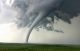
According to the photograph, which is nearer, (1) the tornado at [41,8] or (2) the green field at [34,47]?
(2) the green field at [34,47]

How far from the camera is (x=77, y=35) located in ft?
7.96

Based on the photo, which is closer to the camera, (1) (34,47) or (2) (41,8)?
(1) (34,47)

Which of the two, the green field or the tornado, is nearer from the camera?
the green field

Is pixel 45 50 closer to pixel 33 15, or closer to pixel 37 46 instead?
pixel 37 46

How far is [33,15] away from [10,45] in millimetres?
523

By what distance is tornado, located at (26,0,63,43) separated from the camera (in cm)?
248

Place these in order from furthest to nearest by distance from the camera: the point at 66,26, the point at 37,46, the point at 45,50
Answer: the point at 66,26 → the point at 37,46 → the point at 45,50

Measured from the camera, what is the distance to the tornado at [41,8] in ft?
8.13

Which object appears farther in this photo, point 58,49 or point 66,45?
point 66,45

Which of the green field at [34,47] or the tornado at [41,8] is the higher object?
the tornado at [41,8]

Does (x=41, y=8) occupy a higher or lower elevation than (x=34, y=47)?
higher

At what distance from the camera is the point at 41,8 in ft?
8.17

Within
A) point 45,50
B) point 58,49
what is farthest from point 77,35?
point 45,50

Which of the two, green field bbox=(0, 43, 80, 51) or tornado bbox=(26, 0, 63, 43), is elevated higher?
tornado bbox=(26, 0, 63, 43)
